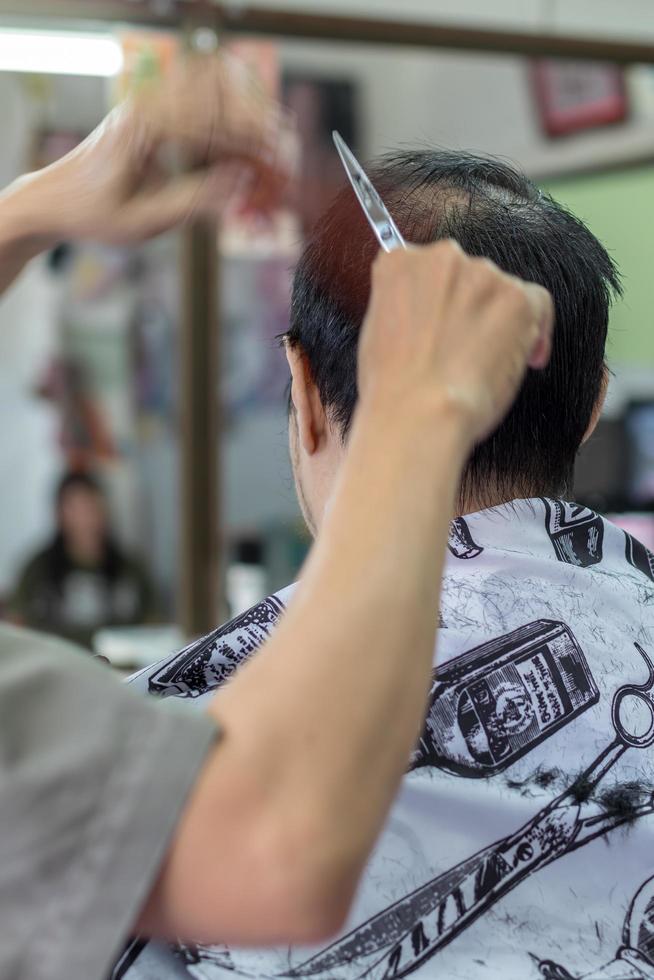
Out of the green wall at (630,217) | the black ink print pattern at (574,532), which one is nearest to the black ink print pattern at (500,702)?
the black ink print pattern at (574,532)

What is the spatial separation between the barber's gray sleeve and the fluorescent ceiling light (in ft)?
9.69

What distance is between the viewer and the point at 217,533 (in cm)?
342

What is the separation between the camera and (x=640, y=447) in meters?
3.58

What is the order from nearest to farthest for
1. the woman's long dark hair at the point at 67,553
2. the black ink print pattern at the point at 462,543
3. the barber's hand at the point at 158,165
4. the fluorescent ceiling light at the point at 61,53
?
1. the black ink print pattern at the point at 462,543
2. the barber's hand at the point at 158,165
3. the fluorescent ceiling light at the point at 61,53
4. the woman's long dark hair at the point at 67,553

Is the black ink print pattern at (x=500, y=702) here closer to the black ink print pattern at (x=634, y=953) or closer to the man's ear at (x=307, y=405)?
the black ink print pattern at (x=634, y=953)

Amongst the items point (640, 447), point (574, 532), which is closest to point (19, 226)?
point (574, 532)

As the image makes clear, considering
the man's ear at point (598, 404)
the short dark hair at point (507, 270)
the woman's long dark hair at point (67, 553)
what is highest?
the short dark hair at point (507, 270)

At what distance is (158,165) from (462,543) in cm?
50

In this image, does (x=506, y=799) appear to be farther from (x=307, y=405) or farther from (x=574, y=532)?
(x=307, y=405)

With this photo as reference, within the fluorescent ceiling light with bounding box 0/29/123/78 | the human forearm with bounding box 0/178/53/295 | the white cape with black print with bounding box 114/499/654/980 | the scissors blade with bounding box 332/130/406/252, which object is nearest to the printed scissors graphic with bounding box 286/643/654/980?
the white cape with black print with bounding box 114/499/654/980

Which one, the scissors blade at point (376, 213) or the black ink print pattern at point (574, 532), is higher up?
the scissors blade at point (376, 213)

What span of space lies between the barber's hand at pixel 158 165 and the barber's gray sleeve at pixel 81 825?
680 mm

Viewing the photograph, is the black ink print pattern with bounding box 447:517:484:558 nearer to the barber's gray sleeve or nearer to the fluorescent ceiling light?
the barber's gray sleeve

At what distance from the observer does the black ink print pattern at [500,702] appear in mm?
837
